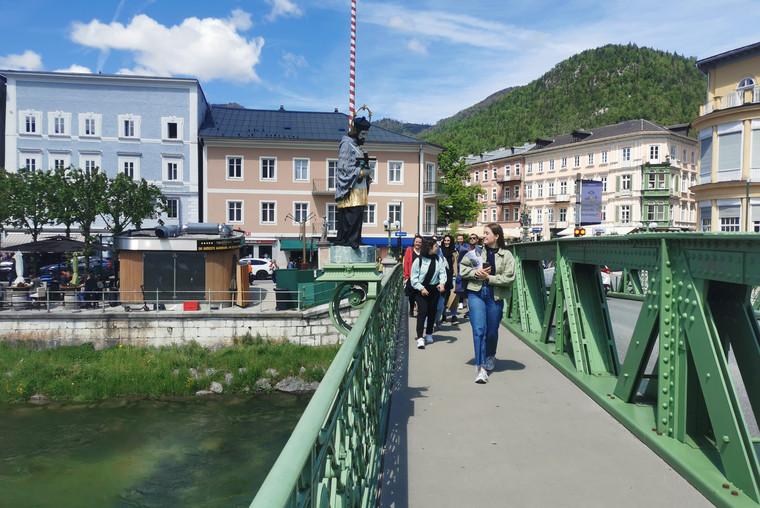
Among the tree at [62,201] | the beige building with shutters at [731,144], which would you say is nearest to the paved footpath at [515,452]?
the beige building with shutters at [731,144]

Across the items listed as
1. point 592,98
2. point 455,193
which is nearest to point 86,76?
point 455,193

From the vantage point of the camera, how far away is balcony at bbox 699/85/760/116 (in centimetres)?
2878

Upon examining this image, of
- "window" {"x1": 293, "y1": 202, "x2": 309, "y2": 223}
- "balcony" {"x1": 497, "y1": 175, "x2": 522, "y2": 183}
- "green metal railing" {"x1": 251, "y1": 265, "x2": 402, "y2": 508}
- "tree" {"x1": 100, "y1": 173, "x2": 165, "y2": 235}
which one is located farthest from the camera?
"balcony" {"x1": 497, "y1": 175, "x2": 522, "y2": 183}

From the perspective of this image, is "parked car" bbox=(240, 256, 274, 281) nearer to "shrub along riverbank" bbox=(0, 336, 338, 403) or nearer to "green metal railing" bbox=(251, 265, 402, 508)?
"shrub along riverbank" bbox=(0, 336, 338, 403)

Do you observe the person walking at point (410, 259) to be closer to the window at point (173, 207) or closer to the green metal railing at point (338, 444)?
the green metal railing at point (338, 444)

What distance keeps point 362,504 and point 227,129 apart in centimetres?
4120

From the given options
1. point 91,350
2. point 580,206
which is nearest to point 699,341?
point 580,206

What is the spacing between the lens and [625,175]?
55344 millimetres

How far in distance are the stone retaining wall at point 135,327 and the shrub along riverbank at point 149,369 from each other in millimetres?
354

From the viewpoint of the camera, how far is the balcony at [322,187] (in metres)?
40.1

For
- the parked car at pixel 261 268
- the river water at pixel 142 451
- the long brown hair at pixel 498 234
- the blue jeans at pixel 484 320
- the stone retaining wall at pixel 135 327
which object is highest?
the long brown hair at pixel 498 234

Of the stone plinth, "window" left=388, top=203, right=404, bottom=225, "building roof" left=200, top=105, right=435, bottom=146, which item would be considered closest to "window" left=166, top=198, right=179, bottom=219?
"building roof" left=200, top=105, right=435, bottom=146

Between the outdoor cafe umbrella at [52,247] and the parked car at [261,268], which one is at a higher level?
the outdoor cafe umbrella at [52,247]

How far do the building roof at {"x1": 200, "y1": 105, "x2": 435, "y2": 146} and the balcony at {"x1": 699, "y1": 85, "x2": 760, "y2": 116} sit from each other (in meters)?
17.7
